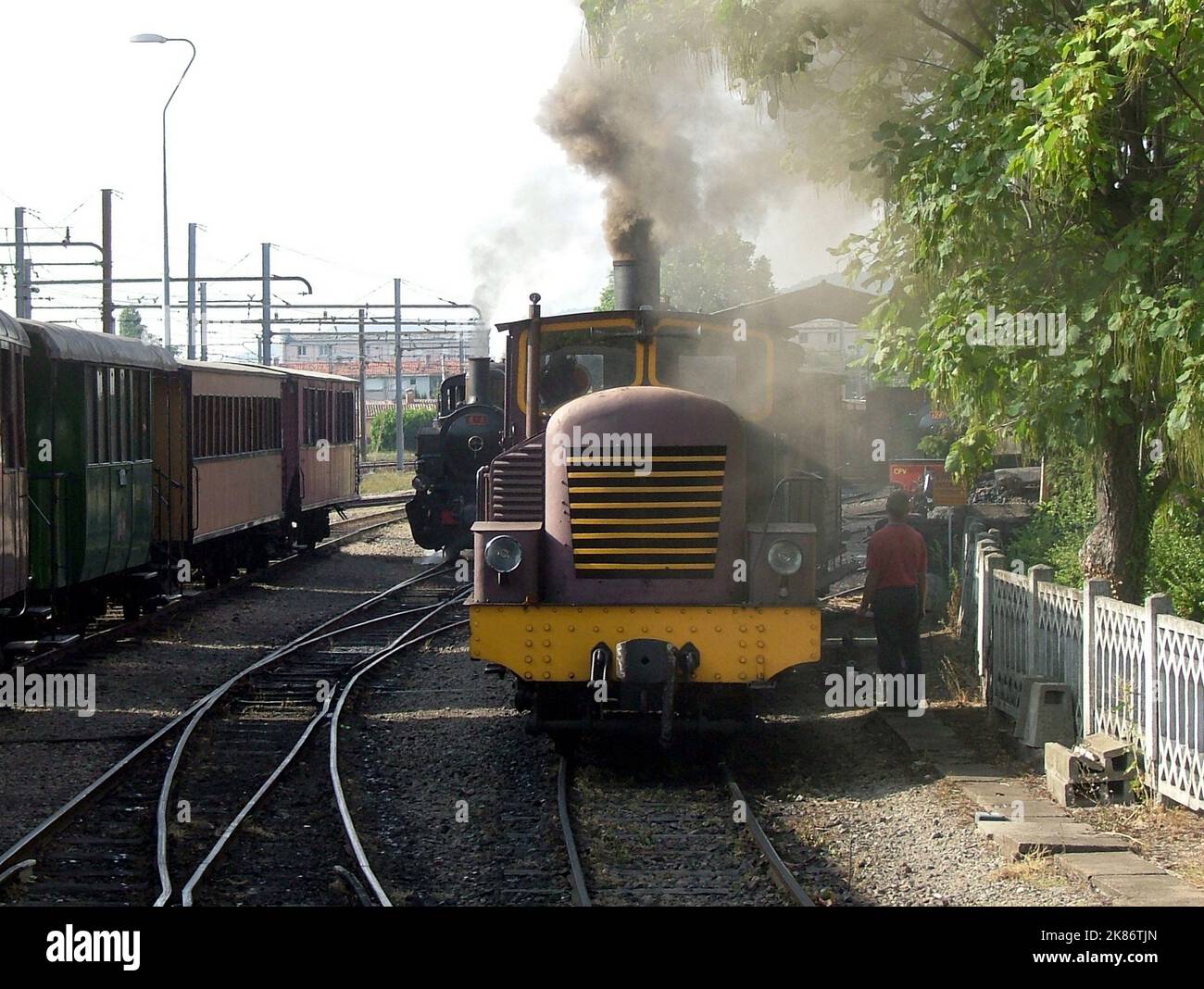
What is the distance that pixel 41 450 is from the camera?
12.3 metres

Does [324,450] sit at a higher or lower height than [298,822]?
higher

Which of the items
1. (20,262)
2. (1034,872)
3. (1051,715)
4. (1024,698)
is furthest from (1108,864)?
(20,262)

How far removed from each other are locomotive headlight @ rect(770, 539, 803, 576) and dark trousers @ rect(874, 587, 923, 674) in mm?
2072

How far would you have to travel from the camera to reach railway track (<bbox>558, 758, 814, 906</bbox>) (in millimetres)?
6457

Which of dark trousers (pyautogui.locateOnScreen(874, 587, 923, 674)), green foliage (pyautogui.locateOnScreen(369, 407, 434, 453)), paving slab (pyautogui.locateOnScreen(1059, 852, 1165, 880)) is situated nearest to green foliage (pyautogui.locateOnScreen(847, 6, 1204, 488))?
dark trousers (pyautogui.locateOnScreen(874, 587, 923, 674))

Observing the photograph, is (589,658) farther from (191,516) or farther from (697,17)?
(191,516)

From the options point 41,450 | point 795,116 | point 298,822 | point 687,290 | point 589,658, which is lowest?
point 298,822

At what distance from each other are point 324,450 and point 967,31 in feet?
Answer: 55.4

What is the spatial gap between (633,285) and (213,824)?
23.2 feet

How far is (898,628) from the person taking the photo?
1027 centimetres

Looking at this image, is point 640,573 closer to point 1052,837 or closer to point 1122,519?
point 1052,837

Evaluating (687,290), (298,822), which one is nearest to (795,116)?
(298,822)

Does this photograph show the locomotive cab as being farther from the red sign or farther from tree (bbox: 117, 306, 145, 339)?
tree (bbox: 117, 306, 145, 339)

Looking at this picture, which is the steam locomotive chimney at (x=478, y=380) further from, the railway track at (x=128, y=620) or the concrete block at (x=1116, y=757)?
the concrete block at (x=1116, y=757)
